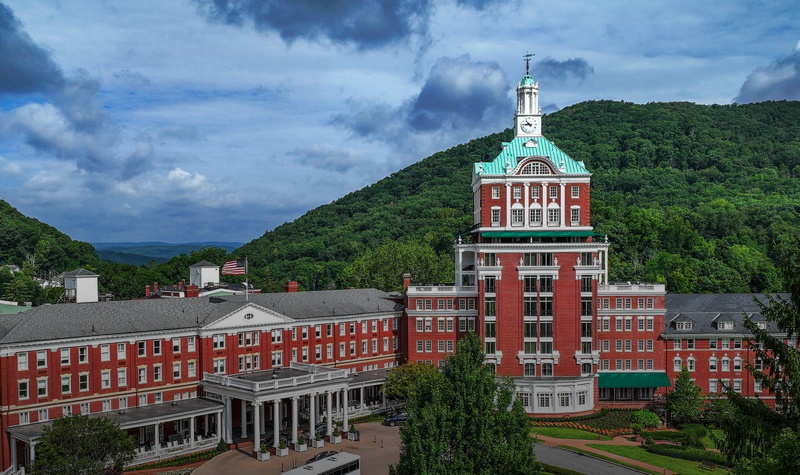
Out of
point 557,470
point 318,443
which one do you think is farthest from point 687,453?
point 318,443

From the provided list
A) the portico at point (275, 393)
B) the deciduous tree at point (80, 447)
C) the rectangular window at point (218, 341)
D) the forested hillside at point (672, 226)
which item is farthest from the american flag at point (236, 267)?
the forested hillside at point (672, 226)

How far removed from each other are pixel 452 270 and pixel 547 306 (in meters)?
52.0

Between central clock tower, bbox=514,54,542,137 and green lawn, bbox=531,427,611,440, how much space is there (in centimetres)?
3368

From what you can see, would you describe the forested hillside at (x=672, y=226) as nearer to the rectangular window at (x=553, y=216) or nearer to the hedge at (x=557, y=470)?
the rectangular window at (x=553, y=216)

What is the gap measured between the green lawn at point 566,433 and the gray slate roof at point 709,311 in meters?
18.5

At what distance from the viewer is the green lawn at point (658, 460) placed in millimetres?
56809

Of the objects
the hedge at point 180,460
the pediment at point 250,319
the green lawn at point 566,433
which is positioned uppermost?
the pediment at point 250,319

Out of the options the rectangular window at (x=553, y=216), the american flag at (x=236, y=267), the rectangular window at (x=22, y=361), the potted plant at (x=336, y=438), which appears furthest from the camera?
the rectangular window at (x=553, y=216)

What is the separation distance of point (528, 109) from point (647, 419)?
1455 inches

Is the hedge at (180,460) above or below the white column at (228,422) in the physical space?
below

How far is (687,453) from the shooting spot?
6084cm

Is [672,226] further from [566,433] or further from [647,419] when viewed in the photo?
[566,433]

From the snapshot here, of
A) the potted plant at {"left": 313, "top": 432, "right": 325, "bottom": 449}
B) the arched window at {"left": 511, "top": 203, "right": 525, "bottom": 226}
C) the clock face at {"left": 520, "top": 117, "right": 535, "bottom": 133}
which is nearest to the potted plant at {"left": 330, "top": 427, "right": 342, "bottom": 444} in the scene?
the potted plant at {"left": 313, "top": 432, "right": 325, "bottom": 449}

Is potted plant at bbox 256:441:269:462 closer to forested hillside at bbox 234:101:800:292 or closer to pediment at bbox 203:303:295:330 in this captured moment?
pediment at bbox 203:303:295:330
